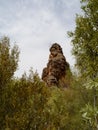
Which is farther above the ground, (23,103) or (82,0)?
(82,0)

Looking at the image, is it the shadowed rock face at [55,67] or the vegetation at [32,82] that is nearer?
the vegetation at [32,82]

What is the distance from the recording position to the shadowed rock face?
4129 inches

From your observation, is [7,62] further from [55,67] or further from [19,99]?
[55,67]

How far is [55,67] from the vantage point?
106 m

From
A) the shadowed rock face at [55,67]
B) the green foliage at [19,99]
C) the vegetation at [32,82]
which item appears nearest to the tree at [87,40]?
the vegetation at [32,82]

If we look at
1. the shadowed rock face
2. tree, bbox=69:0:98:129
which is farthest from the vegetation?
the shadowed rock face

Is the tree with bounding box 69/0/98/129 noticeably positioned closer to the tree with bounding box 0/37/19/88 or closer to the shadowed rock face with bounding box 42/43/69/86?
the tree with bounding box 0/37/19/88

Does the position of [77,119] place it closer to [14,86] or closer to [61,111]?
[61,111]

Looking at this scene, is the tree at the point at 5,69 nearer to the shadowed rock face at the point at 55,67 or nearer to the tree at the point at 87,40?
the tree at the point at 87,40

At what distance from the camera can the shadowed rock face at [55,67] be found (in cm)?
10488

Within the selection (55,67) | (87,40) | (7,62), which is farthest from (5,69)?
(55,67)

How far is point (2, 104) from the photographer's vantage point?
104 feet

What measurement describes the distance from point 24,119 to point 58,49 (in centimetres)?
8003

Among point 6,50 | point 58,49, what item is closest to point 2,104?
point 6,50
